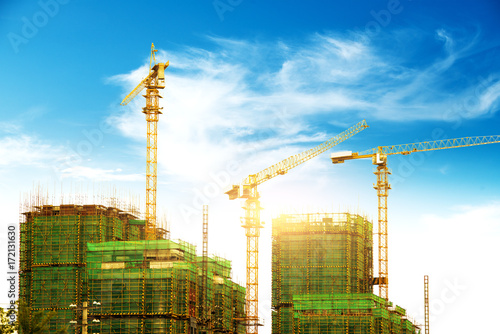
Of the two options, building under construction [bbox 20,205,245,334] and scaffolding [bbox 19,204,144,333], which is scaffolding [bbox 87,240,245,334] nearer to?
building under construction [bbox 20,205,245,334]

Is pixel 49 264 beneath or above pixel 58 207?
beneath

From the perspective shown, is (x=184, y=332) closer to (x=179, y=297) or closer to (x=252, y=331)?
(x=179, y=297)

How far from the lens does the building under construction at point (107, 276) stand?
576ft

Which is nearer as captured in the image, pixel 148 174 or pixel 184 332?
pixel 184 332

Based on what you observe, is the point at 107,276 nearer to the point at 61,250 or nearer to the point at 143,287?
the point at 143,287

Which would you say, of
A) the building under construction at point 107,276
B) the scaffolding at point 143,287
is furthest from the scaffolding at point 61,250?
the scaffolding at point 143,287

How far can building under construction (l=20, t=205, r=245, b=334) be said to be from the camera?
17562cm

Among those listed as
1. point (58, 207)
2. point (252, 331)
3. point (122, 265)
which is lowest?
point (252, 331)

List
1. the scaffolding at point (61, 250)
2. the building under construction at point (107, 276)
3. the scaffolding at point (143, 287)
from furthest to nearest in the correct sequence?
the scaffolding at point (61, 250) → the building under construction at point (107, 276) → the scaffolding at point (143, 287)

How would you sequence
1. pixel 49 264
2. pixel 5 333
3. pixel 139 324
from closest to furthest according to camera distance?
1. pixel 5 333
2. pixel 139 324
3. pixel 49 264

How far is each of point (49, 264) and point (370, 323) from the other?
71.6 metres

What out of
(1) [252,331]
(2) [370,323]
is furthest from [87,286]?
(2) [370,323]

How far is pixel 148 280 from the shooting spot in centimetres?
17738

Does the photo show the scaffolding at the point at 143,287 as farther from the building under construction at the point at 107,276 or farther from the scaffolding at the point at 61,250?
the scaffolding at the point at 61,250
